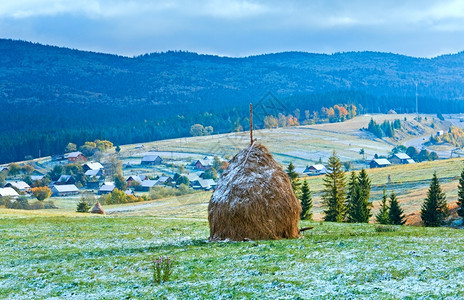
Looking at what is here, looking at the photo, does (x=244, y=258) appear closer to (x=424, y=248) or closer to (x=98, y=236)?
(x=424, y=248)

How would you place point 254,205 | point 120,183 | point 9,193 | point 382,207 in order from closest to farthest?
point 254,205 < point 382,207 < point 9,193 < point 120,183

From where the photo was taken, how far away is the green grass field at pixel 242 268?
18.0m

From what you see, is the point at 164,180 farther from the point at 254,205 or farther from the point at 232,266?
the point at 232,266

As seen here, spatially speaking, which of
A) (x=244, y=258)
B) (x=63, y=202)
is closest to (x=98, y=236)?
(x=244, y=258)

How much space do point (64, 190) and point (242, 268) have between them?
15655 cm

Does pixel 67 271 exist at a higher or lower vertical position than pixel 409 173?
higher

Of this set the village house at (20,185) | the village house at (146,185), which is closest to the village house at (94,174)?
the village house at (20,185)

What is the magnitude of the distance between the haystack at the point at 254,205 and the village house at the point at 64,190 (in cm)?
14488

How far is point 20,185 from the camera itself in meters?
178

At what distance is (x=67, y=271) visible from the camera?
78.5ft

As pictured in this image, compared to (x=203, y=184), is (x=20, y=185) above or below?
above

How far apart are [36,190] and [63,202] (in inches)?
625

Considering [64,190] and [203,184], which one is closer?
[203,184]

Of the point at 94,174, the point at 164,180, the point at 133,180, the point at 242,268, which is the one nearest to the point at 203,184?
the point at 164,180
